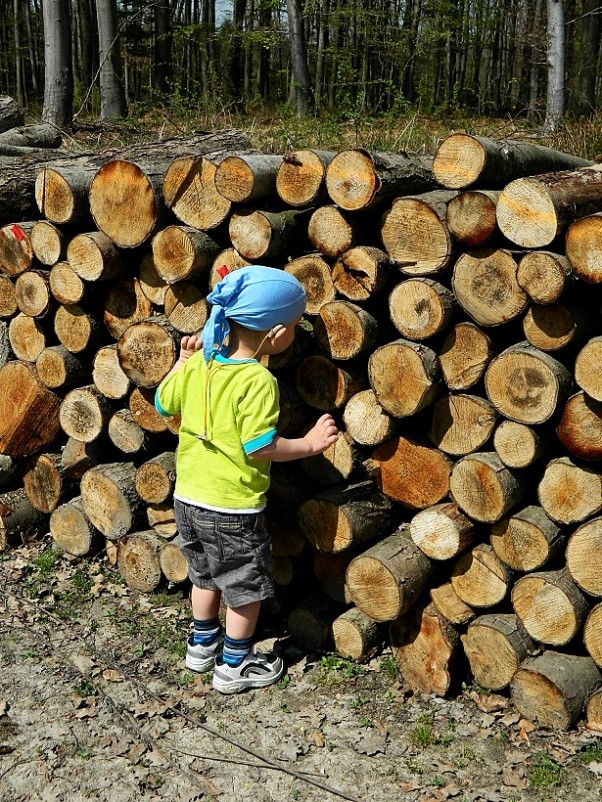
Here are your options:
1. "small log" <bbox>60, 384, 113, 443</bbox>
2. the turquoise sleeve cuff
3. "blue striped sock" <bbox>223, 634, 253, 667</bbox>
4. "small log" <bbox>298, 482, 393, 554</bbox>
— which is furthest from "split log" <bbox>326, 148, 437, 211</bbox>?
"blue striped sock" <bbox>223, 634, 253, 667</bbox>

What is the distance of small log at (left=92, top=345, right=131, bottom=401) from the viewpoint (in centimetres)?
399

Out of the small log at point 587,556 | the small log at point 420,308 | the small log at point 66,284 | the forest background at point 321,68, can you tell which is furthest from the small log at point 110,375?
the forest background at point 321,68

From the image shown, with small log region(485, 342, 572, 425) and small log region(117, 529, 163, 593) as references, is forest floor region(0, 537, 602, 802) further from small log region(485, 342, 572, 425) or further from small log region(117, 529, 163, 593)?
small log region(485, 342, 572, 425)

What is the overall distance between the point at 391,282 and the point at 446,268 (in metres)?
0.32

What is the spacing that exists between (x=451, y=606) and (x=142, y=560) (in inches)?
67.0

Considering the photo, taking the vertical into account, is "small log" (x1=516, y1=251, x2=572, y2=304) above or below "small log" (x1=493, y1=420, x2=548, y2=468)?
above

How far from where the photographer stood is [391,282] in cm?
344

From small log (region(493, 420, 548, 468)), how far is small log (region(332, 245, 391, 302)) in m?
0.80

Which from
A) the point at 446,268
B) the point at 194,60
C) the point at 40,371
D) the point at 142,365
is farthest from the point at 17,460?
the point at 194,60

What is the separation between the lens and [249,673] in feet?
11.4

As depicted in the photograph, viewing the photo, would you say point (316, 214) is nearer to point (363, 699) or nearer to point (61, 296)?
point (61, 296)

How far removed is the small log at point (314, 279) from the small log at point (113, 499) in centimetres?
144

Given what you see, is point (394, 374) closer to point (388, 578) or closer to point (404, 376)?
point (404, 376)

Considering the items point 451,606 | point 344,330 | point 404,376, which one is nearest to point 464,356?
point 404,376
